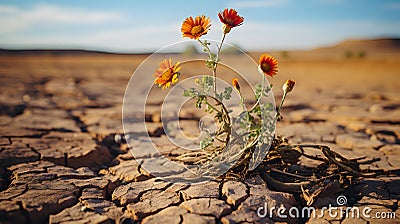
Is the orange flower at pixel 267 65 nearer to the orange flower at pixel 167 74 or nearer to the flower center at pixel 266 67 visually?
the flower center at pixel 266 67

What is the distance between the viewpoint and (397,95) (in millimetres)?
6910

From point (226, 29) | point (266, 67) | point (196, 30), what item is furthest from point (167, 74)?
point (266, 67)

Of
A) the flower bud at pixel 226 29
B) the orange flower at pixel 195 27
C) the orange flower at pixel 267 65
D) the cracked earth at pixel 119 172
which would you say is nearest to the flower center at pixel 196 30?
the orange flower at pixel 195 27

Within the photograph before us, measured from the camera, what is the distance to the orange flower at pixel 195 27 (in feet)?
6.73

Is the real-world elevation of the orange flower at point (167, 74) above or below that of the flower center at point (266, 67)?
below

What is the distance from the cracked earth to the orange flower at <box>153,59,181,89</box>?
73 centimetres

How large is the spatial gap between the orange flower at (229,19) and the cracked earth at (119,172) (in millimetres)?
1016

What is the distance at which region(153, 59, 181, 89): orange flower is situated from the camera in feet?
6.72

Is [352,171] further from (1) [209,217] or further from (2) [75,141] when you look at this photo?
(2) [75,141]

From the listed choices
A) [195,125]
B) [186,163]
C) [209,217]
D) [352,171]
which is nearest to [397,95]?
[195,125]

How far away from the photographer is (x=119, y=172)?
8.78ft

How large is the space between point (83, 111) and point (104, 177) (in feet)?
8.88

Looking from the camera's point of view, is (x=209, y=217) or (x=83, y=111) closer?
(x=209, y=217)

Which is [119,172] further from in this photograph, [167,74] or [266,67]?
[266,67]
